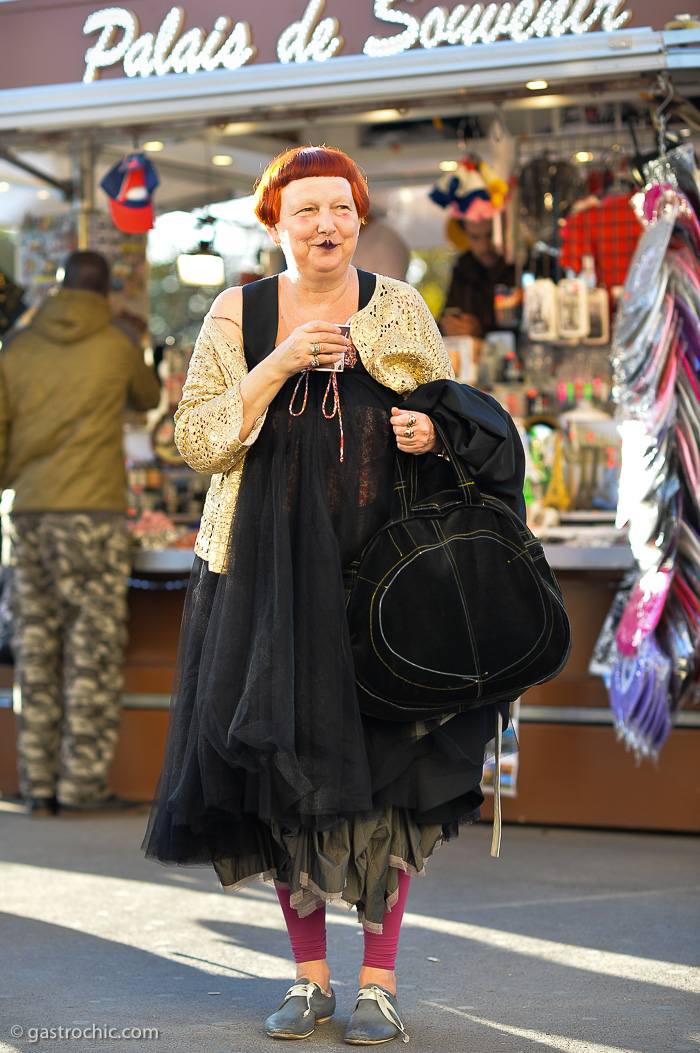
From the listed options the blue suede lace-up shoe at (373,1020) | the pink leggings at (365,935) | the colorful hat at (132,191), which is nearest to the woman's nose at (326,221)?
the pink leggings at (365,935)

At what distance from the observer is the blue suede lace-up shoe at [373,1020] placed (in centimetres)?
255

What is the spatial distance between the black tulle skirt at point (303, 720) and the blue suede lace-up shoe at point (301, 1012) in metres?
0.18

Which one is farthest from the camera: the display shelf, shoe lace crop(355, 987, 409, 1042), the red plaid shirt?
the red plaid shirt

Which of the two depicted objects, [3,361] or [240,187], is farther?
[240,187]

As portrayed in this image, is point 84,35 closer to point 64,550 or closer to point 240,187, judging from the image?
point 64,550

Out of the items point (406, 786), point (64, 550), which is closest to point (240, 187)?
point (64, 550)

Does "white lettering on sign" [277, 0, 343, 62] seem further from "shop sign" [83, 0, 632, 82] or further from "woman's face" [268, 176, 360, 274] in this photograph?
"woman's face" [268, 176, 360, 274]

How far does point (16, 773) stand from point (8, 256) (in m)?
2.86

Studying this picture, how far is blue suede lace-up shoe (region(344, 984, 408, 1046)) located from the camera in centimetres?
255

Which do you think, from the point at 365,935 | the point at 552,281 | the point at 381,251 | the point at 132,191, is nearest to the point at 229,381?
the point at 365,935

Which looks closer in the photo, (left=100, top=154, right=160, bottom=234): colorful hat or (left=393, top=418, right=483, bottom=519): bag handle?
(left=393, top=418, right=483, bottom=519): bag handle

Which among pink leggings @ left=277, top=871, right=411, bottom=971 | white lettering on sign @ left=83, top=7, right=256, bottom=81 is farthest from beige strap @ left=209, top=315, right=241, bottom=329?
white lettering on sign @ left=83, top=7, right=256, bottom=81

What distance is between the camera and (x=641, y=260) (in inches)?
170

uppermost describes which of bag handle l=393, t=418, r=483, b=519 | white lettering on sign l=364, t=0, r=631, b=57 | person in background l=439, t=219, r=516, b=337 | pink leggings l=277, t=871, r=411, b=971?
white lettering on sign l=364, t=0, r=631, b=57
